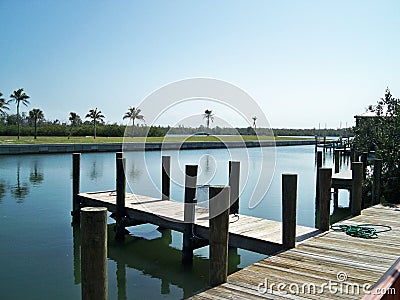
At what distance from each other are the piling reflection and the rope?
7.02 feet

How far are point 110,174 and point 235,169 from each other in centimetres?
1389

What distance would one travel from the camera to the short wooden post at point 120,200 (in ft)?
29.7

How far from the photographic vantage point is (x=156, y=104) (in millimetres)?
8352

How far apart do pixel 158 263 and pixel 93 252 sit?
16.3 ft

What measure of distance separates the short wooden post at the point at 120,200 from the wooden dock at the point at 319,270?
4487 mm

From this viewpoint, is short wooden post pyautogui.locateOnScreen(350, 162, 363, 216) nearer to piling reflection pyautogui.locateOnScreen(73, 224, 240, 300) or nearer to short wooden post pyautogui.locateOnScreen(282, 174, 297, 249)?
piling reflection pyautogui.locateOnScreen(73, 224, 240, 300)

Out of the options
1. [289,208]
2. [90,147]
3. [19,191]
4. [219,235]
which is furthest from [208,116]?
[90,147]

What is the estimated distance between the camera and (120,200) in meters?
9.16

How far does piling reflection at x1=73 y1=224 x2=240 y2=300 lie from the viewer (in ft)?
22.8

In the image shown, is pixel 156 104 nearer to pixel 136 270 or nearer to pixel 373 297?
pixel 136 270

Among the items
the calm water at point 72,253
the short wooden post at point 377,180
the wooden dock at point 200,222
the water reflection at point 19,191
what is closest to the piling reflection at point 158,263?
the calm water at point 72,253

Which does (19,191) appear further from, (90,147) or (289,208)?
(90,147)

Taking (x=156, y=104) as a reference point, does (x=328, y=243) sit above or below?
below

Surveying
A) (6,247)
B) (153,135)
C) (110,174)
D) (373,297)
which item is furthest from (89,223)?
(153,135)
